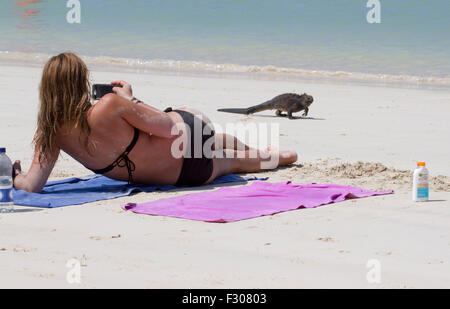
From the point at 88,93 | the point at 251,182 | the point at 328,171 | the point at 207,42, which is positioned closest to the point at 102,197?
the point at 88,93

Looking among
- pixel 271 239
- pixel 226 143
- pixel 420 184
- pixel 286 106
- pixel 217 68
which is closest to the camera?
pixel 271 239

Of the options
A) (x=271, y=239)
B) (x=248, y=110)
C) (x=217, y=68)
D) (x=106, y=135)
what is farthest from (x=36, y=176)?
(x=217, y=68)

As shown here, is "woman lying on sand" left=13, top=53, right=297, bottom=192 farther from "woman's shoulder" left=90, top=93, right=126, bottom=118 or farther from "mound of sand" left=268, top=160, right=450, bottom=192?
"mound of sand" left=268, top=160, right=450, bottom=192

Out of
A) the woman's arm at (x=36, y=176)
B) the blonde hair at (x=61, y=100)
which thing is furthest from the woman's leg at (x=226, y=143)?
the woman's arm at (x=36, y=176)

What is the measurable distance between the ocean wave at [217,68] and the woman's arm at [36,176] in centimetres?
1310

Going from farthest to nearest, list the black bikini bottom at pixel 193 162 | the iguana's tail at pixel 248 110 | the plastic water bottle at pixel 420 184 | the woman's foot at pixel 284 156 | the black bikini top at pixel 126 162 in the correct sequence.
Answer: the iguana's tail at pixel 248 110 → the woman's foot at pixel 284 156 → the black bikini bottom at pixel 193 162 → the black bikini top at pixel 126 162 → the plastic water bottle at pixel 420 184

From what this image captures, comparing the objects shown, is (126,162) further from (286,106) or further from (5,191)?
(286,106)

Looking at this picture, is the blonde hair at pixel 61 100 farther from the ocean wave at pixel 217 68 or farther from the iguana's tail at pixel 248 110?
the ocean wave at pixel 217 68

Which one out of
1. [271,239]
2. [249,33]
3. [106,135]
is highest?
[249,33]

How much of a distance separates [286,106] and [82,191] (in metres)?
5.52

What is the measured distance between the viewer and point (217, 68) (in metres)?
20.4

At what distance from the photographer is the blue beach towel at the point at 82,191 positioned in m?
6.04

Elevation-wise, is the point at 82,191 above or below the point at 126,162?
below
